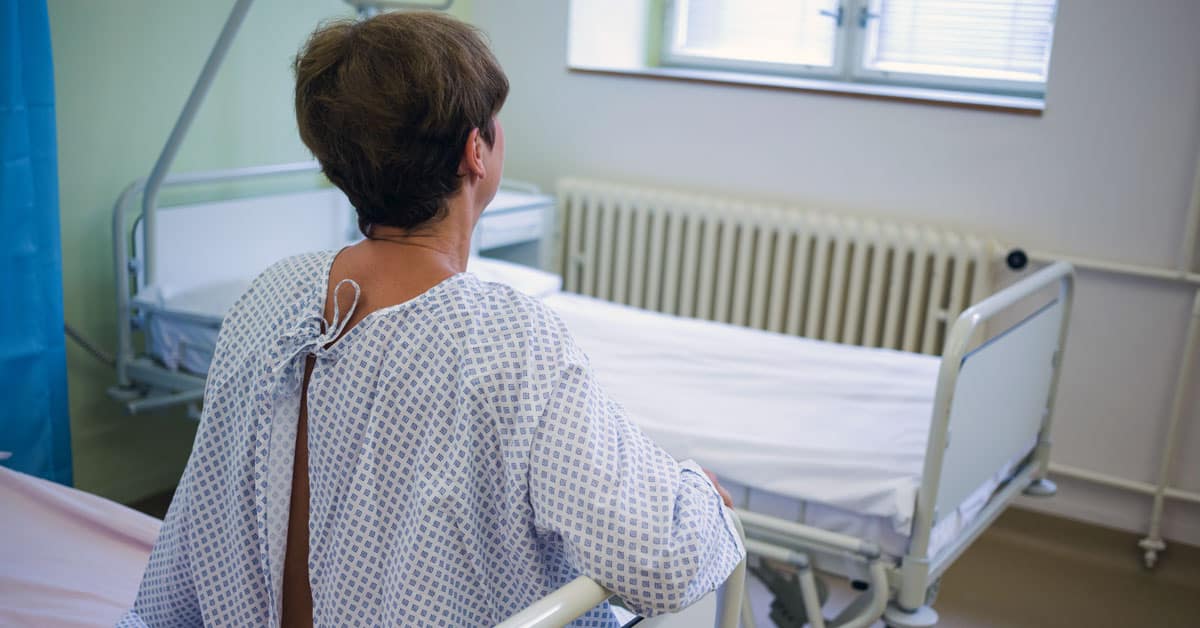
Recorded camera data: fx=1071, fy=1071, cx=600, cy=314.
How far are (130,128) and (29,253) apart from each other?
698 mm

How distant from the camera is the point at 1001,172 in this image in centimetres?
295

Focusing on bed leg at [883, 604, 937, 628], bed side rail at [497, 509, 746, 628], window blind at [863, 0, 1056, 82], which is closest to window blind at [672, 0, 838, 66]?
window blind at [863, 0, 1056, 82]

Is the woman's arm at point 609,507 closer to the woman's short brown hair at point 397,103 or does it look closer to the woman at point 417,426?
the woman at point 417,426

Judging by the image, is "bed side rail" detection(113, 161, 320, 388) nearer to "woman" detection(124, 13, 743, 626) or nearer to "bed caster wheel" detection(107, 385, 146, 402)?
"bed caster wheel" detection(107, 385, 146, 402)

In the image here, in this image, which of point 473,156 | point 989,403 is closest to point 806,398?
point 989,403

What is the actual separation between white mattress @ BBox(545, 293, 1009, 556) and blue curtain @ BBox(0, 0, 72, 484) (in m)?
1.12

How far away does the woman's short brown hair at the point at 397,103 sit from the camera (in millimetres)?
976

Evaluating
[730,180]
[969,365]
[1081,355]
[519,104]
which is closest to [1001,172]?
[1081,355]

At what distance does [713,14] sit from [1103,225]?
4.76ft

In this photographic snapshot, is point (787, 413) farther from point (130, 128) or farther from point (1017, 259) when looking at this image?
point (130, 128)

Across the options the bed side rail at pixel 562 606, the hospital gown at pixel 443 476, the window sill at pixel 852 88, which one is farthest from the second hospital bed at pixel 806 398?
the bed side rail at pixel 562 606

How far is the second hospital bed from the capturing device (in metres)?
1.82

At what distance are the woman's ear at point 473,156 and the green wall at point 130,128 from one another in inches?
72.6

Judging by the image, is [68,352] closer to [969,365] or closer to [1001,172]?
[969,365]
